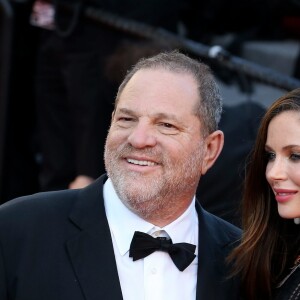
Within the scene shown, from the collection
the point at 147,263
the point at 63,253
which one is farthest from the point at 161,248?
the point at 63,253

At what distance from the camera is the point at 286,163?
11.5 feet

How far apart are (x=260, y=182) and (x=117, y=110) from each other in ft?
2.23

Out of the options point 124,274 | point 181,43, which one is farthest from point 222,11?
point 124,274

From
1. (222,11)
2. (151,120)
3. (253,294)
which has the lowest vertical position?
(253,294)

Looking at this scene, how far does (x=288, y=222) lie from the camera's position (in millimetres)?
3811

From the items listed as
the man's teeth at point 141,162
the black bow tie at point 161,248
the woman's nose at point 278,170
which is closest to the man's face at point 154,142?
the man's teeth at point 141,162

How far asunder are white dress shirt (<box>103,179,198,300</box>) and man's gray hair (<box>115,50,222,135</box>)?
34 centimetres

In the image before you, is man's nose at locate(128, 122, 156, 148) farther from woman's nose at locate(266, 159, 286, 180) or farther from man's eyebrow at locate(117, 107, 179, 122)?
woman's nose at locate(266, 159, 286, 180)

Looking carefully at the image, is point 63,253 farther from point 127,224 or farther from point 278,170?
point 278,170

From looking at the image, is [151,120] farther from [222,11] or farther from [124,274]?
[222,11]

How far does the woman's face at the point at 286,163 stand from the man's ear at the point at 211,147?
8.1 inches

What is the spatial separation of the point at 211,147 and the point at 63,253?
73 cm

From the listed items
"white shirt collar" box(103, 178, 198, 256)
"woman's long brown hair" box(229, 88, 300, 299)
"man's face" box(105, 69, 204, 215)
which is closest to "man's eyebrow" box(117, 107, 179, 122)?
"man's face" box(105, 69, 204, 215)

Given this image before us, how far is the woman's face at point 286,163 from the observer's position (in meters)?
3.46
